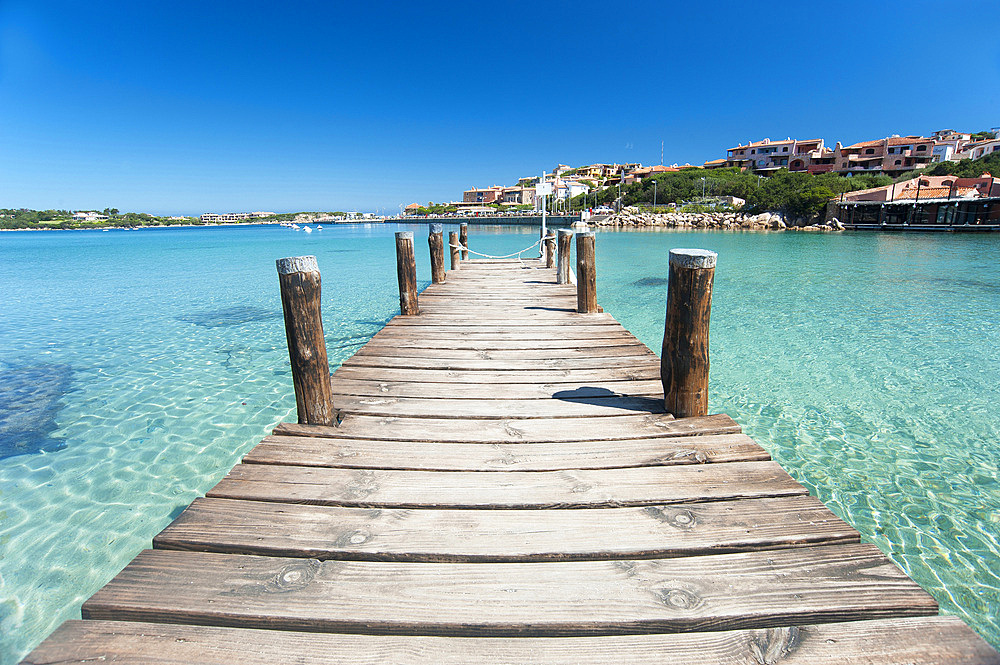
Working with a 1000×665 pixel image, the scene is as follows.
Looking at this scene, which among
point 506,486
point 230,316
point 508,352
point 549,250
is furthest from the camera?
point 549,250

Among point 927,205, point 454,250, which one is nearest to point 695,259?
point 454,250

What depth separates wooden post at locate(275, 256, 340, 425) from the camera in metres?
2.90

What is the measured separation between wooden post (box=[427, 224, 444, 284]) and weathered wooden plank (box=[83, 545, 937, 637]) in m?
7.48

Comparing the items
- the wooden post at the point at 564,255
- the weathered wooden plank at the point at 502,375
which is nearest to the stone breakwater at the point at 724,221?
the wooden post at the point at 564,255

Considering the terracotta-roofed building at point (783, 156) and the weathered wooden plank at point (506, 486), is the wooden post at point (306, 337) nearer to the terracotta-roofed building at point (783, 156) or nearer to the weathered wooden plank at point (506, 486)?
the weathered wooden plank at point (506, 486)

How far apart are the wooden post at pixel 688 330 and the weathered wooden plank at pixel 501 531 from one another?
3.06ft

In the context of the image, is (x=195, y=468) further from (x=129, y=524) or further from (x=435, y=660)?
(x=435, y=660)

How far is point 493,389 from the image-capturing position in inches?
143

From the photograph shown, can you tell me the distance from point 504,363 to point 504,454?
1.73m

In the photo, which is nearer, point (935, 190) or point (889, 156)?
point (935, 190)

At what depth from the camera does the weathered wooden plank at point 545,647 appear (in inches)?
55.2

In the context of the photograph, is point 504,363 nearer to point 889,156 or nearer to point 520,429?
point 520,429

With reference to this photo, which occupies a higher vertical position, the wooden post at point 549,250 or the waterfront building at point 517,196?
the waterfront building at point 517,196

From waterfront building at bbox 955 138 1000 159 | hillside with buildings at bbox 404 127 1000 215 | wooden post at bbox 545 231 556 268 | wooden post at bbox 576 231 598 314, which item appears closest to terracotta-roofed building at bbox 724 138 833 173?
hillside with buildings at bbox 404 127 1000 215
